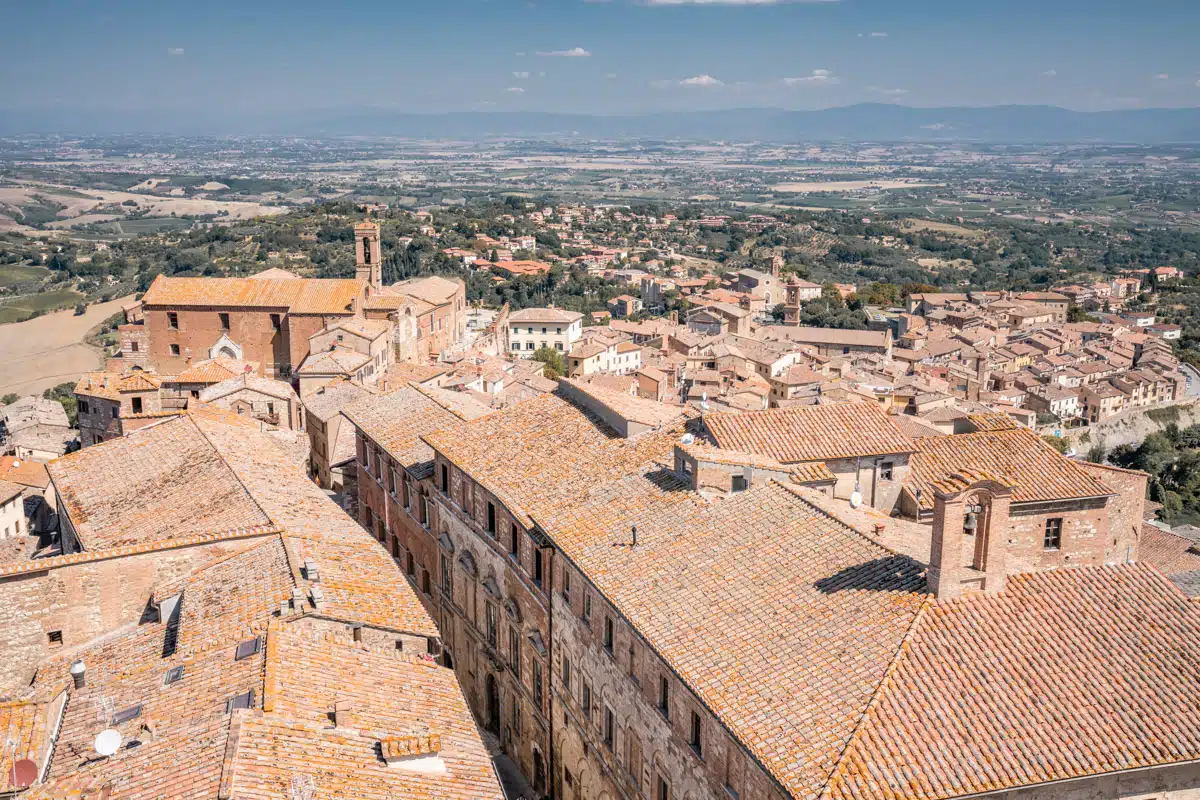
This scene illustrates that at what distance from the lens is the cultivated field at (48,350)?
74312 mm

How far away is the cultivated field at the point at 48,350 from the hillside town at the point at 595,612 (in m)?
47.5

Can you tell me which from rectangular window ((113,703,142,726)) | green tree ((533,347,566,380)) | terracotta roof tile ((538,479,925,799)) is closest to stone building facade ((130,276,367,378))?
green tree ((533,347,566,380))

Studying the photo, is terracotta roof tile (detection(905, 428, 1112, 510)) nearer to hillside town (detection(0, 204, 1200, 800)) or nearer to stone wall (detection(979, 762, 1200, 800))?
hillside town (detection(0, 204, 1200, 800))

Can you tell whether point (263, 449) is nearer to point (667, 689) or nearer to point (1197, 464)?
point (667, 689)

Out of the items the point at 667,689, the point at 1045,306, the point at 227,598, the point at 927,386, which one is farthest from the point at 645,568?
the point at 1045,306

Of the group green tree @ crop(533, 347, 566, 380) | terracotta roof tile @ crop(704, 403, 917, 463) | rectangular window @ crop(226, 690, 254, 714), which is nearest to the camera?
rectangular window @ crop(226, 690, 254, 714)

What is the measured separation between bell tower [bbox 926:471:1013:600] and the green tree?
45.3 metres

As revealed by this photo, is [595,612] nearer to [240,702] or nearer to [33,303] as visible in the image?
[240,702]

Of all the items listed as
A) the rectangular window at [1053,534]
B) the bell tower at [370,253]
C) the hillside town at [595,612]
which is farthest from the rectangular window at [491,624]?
the bell tower at [370,253]

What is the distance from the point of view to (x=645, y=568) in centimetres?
1534

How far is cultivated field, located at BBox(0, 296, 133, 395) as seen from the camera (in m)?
74.3

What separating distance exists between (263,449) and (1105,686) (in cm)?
1909

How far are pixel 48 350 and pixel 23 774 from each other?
80.4 metres

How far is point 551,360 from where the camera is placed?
211ft
